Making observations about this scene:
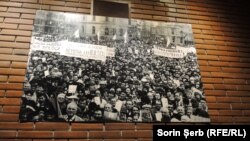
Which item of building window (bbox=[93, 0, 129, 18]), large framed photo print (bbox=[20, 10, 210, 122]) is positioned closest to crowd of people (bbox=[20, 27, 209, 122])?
large framed photo print (bbox=[20, 10, 210, 122])

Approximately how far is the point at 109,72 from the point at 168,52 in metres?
0.76

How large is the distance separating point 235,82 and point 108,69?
5.14 feet

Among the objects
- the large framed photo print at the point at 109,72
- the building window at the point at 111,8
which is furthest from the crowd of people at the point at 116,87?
the building window at the point at 111,8

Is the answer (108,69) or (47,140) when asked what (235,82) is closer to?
(108,69)

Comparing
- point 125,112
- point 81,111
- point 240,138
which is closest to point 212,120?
point 240,138

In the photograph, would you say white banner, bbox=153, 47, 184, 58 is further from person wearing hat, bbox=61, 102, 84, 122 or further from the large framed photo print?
person wearing hat, bbox=61, 102, 84, 122

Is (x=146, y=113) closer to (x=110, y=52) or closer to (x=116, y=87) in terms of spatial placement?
(x=116, y=87)

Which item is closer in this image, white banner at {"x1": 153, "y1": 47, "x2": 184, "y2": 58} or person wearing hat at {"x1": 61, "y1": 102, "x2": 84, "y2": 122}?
person wearing hat at {"x1": 61, "y1": 102, "x2": 84, "y2": 122}

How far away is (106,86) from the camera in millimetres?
2568

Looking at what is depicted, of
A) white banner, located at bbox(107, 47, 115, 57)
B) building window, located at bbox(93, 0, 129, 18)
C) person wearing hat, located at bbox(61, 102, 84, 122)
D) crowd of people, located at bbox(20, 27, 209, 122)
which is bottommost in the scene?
Result: person wearing hat, located at bbox(61, 102, 84, 122)

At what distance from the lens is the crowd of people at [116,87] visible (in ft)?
7.85

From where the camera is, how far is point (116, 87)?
259cm

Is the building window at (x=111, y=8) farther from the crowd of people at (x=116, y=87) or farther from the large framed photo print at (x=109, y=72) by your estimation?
the crowd of people at (x=116, y=87)

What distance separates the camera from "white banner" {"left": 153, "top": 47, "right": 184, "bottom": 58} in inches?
113
